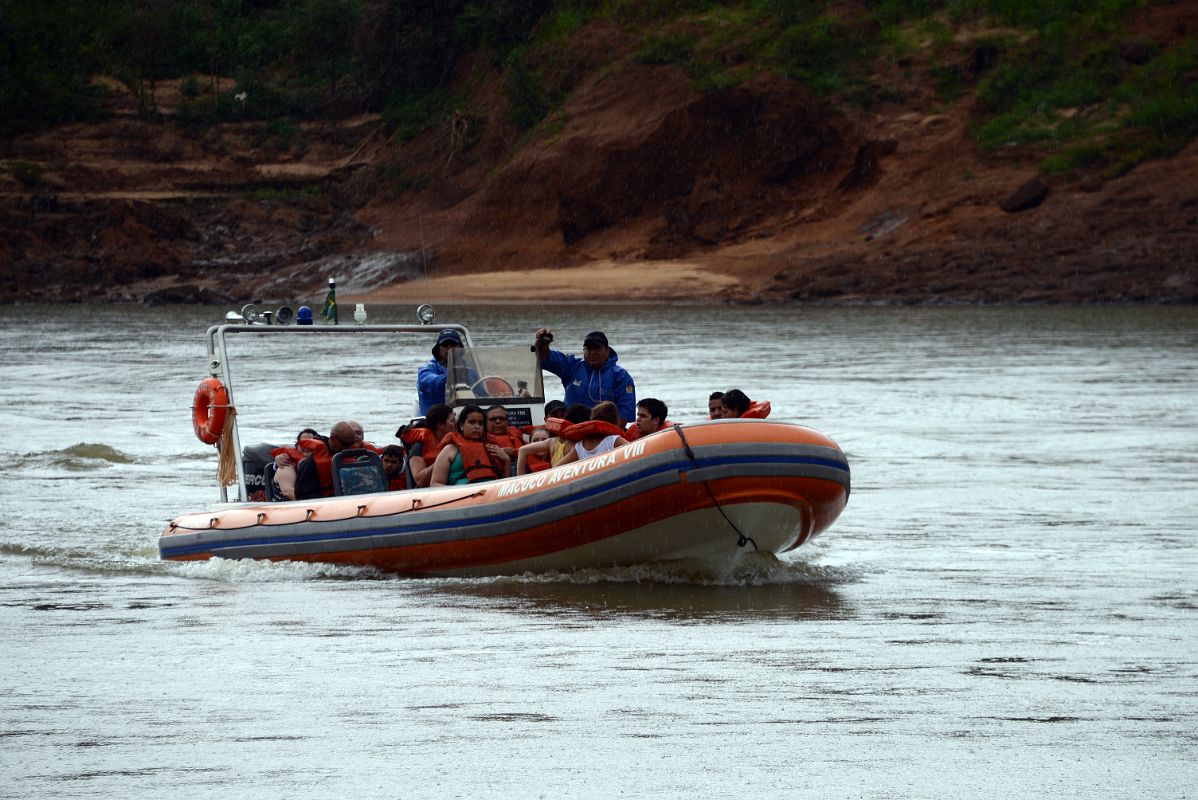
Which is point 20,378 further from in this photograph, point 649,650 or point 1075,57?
point 1075,57

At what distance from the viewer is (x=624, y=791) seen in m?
Answer: 5.45

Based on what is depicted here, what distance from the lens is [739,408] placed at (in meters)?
9.73

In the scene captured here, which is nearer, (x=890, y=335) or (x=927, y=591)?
(x=927, y=591)

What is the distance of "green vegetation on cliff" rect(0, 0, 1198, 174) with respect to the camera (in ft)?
167

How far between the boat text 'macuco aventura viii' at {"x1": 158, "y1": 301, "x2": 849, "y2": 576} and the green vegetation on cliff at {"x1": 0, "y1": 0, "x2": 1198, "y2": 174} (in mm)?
40906

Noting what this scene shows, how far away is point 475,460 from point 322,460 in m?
1.13

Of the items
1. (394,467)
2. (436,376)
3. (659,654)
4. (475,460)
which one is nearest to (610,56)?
(436,376)

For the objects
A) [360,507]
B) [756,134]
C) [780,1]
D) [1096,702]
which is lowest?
[1096,702]

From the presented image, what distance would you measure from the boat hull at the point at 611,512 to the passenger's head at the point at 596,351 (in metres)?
1.84

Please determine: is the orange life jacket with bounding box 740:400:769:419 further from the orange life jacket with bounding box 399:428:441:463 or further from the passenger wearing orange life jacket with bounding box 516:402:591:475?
the orange life jacket with bounding box 399:428:441:463

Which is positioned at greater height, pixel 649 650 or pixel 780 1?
pixel 780 1

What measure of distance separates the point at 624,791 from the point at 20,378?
2364 centimetres

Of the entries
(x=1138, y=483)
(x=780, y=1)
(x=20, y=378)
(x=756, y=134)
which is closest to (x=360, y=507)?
(x=1138, y=483)

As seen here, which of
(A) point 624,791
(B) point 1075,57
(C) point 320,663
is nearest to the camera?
(A) point 624,791
